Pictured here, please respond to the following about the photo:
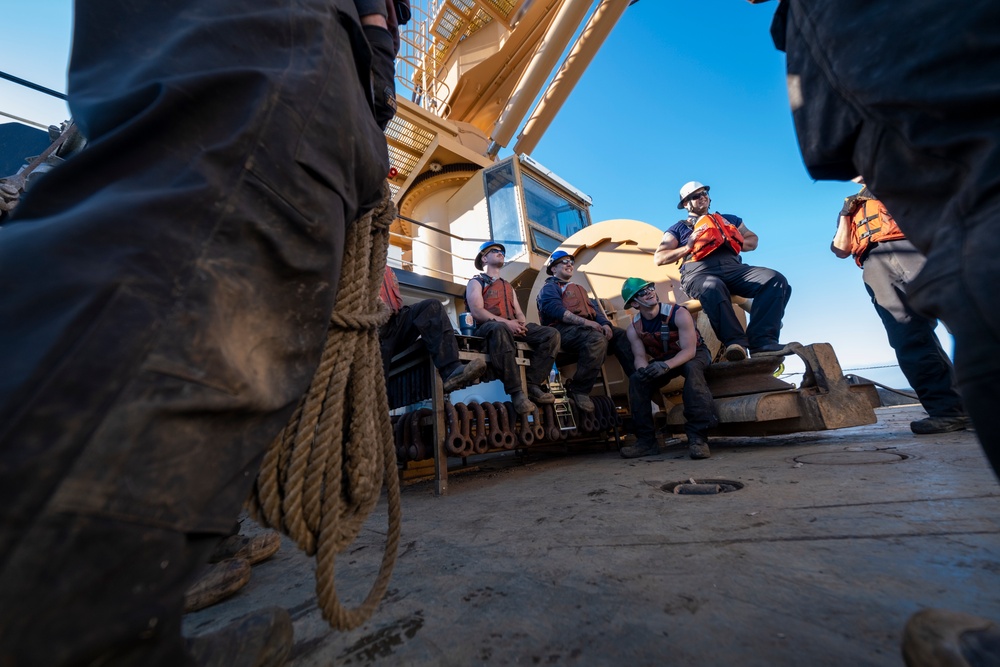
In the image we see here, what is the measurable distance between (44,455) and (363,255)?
66 cm

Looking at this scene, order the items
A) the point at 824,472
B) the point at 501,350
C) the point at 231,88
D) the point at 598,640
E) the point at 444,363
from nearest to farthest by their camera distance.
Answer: the point at 231,88 → the point at 598,640 → the point at 824,472 → the point at 444,363 → the point at 501,350

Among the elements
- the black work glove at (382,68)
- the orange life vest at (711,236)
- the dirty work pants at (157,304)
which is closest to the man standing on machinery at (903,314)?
the orange life vest at (711,236)

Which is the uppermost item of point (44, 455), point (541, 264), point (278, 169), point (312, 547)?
point (541, 264)

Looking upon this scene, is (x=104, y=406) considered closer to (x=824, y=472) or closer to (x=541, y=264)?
(x=824, y=472)

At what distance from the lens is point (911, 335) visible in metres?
2.76

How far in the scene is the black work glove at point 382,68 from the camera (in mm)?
976

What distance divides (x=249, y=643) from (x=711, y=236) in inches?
165

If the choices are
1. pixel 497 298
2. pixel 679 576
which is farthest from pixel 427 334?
pixel 679 576

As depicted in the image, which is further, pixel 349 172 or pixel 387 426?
pixel 387 426

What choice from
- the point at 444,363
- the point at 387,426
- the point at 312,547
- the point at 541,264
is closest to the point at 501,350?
the point at 444,363

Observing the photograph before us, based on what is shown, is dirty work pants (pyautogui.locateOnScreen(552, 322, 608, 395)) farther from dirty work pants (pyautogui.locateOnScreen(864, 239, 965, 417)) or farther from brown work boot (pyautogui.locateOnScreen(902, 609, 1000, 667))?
brown work boot (pyautogui.locateOnScreen(902, 609, 1000, 667))

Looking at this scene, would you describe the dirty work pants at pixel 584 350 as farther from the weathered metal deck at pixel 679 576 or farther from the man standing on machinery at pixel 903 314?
the man standing on machinery at pixel 903 314

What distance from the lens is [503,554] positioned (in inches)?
48.1

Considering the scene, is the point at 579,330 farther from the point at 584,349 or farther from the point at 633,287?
the point at 633,287
